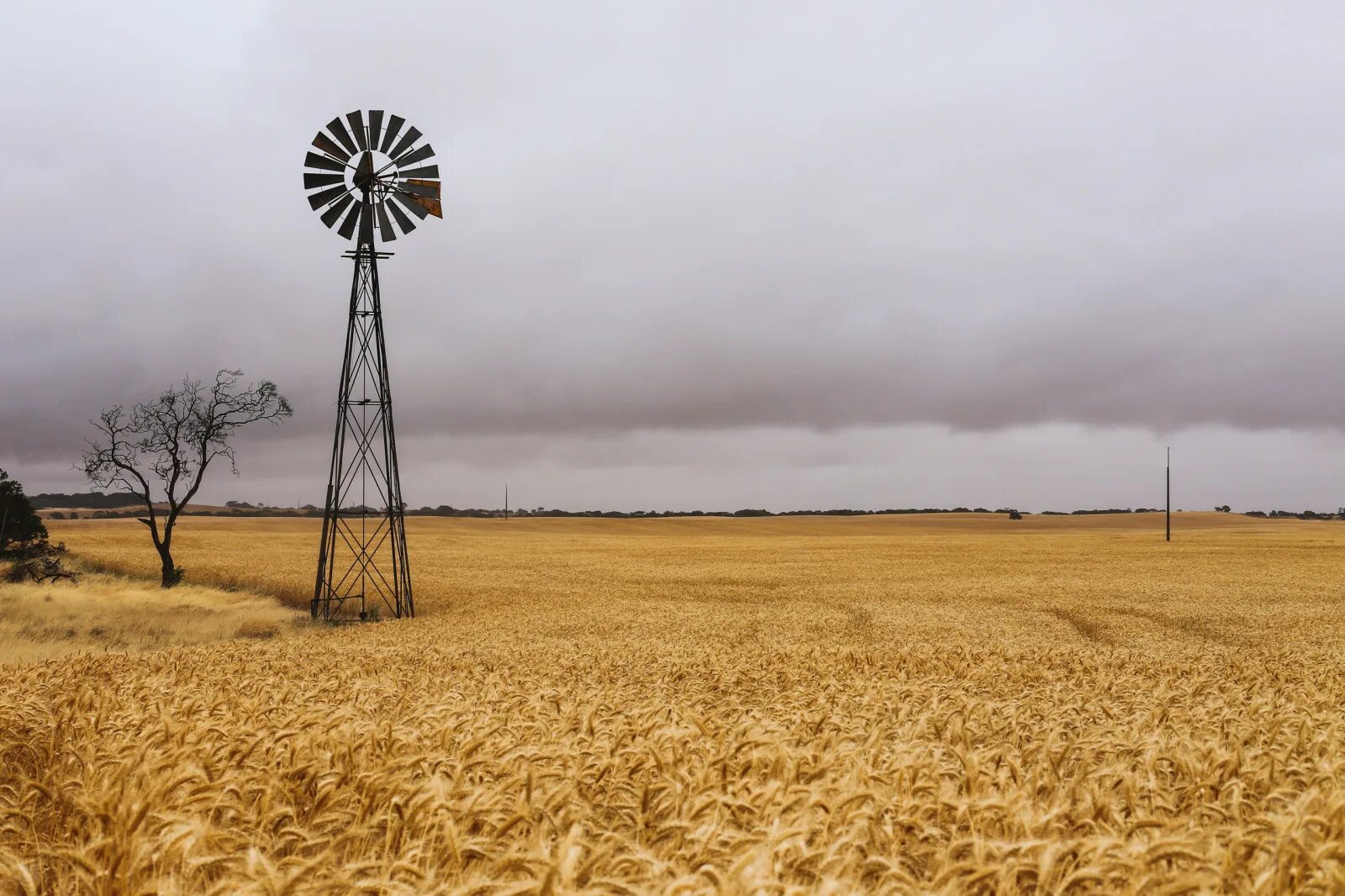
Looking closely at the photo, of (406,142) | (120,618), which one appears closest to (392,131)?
(406,142)

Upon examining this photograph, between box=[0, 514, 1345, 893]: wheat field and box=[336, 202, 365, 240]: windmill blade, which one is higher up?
box=[336, 202, 365, 240]: windmill blade

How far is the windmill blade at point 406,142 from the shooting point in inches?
991

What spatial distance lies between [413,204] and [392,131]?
2403mm

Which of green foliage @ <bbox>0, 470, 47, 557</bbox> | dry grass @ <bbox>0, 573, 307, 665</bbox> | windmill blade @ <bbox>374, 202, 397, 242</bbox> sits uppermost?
windmill blade @ <bbox>374, 202, 397, 242</bbox>

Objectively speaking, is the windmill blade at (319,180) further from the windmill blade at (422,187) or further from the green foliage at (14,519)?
the green foliage at (14,519)

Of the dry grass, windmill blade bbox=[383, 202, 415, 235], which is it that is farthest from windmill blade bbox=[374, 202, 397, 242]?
the dry grass

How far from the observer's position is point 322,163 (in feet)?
82.6

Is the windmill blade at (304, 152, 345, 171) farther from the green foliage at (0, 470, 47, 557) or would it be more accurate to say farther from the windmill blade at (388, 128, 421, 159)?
the green foliage at (0, 470, 47, 557)

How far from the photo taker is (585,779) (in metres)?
3.90

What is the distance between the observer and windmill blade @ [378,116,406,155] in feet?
82.0

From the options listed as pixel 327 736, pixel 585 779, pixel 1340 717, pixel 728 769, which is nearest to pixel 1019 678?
pixel 1340 717

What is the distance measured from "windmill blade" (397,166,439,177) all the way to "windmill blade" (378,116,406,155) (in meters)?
0.89

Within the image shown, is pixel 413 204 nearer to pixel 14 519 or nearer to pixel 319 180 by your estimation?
pixel 319 180

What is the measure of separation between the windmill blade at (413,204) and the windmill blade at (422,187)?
0.62ft
